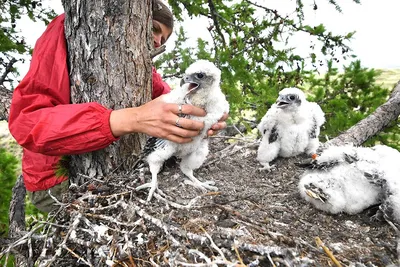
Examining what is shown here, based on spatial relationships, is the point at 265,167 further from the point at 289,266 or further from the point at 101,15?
the point at 101,15

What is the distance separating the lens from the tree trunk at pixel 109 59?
279 cm

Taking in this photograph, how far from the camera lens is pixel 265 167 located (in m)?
3.46

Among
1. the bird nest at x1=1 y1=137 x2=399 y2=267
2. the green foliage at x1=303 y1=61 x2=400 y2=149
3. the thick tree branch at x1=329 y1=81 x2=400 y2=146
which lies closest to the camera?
the bird nest at x1=1 y1=137 x2=399 y2=267

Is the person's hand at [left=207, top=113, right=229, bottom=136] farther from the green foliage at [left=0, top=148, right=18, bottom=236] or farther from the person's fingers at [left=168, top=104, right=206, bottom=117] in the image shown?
the green foliage at [left=0, top=148, right=18, bottom=236]

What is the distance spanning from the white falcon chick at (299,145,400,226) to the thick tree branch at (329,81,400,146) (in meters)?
1.16

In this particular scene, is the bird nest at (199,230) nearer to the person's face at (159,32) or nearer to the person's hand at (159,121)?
the person's hand at (159,121)

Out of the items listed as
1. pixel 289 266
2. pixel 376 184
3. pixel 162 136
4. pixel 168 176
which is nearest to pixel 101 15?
pixel 162 136

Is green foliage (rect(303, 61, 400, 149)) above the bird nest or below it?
below

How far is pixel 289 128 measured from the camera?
365 centimetres

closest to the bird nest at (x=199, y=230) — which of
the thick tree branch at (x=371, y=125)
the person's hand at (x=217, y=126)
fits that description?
the person's hand at (x=217, y=126)

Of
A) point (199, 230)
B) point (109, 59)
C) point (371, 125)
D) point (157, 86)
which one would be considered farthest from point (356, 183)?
point (157, 86)

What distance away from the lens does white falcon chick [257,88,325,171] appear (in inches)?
138

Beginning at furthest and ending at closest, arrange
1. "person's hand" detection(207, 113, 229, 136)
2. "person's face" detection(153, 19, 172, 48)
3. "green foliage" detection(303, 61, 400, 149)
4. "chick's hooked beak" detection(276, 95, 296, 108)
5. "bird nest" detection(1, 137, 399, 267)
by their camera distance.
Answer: "green foliage" detection(303, 61, 400, 149)
"person's face" detection(153, 19, 172, 48)
"chick's hooked beak" detection(276, 95, 296, 108)
"person's hand" detection(207, 113, 229, 136)
"bird nest" detection(1, 137, 399, 267)

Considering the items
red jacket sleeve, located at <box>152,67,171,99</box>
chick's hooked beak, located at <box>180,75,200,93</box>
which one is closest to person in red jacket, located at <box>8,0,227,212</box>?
chick's hooked beak, located at <box>180,75,200,93</box>
